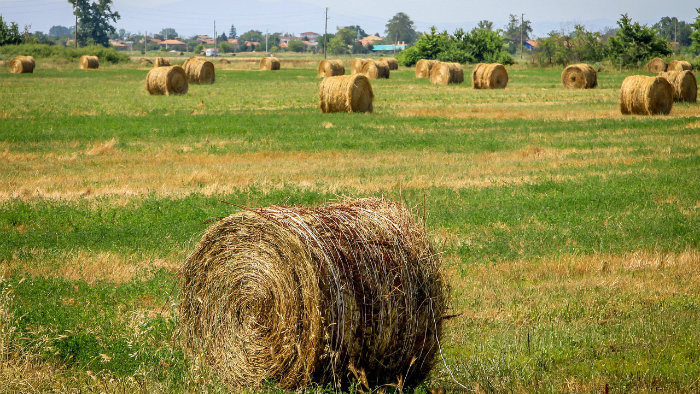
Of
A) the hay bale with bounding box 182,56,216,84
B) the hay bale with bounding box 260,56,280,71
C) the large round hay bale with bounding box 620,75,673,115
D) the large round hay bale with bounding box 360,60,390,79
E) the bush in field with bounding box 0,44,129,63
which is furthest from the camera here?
the bush in field with bounding box 0,44,129,63

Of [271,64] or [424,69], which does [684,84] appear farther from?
[271,64]

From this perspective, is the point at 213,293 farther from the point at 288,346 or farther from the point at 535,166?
the point at 535,166

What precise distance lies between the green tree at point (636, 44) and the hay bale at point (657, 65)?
4.32 metres

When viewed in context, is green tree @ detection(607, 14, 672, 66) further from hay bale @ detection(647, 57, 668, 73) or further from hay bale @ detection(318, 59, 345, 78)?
hay bale @ detection(318, 59, 345, 78)

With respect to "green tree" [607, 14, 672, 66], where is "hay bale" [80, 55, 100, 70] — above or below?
below

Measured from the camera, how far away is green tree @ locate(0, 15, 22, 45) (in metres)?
89.9

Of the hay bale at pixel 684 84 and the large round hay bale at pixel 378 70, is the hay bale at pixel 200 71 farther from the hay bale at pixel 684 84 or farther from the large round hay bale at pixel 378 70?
the hay bale at pixel 684 84

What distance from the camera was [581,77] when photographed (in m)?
40.8

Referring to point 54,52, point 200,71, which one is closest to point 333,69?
point 200,71

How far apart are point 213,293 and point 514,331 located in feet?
9.16

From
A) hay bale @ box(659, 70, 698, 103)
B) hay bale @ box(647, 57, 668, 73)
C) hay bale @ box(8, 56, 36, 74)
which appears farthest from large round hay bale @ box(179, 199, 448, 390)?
hay bale @ box(647, 57, 668, 73)

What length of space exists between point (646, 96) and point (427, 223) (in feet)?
57.2

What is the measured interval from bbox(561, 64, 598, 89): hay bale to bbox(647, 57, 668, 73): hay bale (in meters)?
21.0

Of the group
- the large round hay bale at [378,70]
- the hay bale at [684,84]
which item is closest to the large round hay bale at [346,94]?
the hay bale at [684,84]
